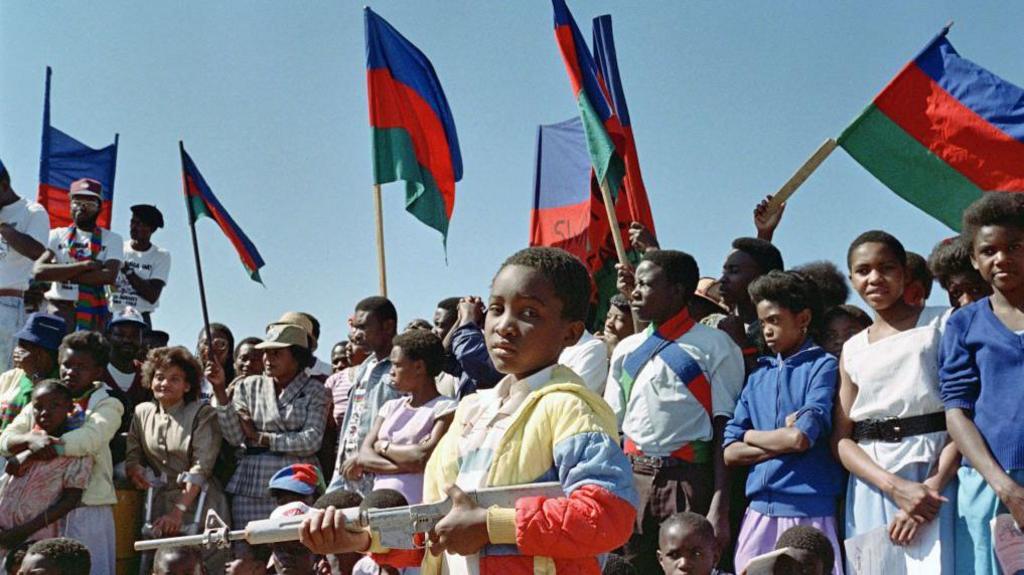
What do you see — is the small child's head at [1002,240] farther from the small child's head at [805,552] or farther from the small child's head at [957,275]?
the small child's head at [805,552]

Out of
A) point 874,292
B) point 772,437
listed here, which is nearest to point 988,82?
point 874,292

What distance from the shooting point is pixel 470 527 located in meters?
2.74

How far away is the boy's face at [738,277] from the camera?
21.4 ft

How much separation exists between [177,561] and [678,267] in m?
3.08

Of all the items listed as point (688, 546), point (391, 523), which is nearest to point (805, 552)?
point (688, 546)

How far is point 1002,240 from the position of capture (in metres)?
4.38

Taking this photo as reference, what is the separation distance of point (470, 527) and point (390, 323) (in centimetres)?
484

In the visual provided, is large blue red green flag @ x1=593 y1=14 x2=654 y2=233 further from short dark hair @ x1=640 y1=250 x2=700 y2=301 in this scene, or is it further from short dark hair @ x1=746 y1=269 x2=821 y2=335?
short dark hair @ x1=746 y1=269 x2=821 y2=335

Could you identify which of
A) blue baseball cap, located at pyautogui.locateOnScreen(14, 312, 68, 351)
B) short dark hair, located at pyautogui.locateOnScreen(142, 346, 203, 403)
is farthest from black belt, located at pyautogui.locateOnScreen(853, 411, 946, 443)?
blue baseball cap, located at pyautogui.locateOnScreen(14, 312, 68, 351)

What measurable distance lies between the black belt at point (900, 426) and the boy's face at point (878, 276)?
593 mm

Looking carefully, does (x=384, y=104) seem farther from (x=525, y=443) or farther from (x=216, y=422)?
(x=525, y=443)

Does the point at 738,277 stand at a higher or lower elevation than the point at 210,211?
lower

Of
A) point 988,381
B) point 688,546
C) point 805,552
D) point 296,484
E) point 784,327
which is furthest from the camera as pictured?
point 296,484

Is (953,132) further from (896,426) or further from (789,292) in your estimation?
(896,426)
